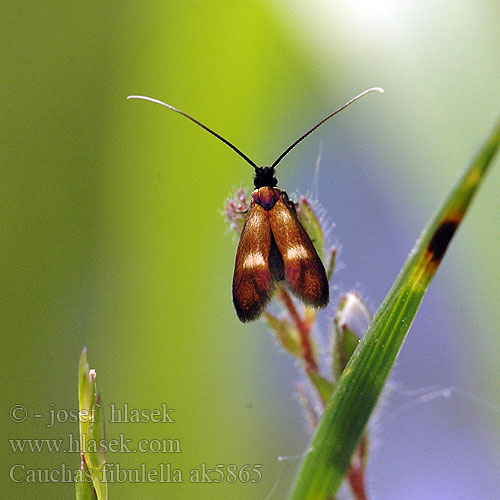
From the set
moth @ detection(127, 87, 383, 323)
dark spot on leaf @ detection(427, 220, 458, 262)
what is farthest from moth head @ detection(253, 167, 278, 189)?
dark spot on leaf @ detection(427, 220, 458, 262)

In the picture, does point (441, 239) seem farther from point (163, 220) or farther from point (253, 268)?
point (163, 220)

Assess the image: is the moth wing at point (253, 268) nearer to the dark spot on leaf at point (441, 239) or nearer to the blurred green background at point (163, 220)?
the dark spot on leaf at point (441, 239)

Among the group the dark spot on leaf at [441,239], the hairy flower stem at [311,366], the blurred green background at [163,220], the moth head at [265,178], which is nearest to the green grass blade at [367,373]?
the dark spot on leaf at [441,239]

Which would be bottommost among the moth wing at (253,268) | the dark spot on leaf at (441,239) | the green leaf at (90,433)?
the green leaf at (90,433)

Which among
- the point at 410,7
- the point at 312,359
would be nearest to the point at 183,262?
the point at 410,7

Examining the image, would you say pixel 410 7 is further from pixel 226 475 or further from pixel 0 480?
pixel 0 480

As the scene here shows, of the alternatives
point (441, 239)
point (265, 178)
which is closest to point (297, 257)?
point (265, 178)
